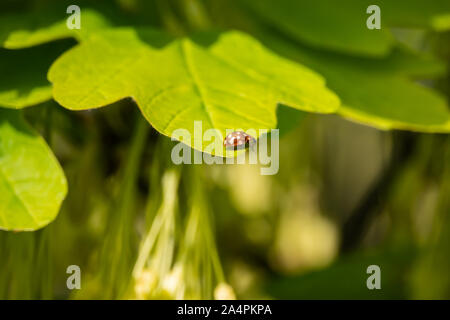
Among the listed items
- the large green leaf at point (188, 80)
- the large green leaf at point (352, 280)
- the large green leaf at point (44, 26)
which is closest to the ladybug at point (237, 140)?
the large green leaf at point (188, 80)

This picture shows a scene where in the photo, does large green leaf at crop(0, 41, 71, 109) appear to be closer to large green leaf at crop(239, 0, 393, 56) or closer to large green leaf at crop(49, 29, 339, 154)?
large green leaf at crop(49, 29, 339, 154)

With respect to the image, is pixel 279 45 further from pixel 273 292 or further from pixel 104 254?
pixel 273 292

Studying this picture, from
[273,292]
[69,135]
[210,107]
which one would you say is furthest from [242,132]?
[273,292]

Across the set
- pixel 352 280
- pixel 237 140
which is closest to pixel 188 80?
pixel 237 140

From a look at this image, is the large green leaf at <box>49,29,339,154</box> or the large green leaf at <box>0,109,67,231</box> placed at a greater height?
the large green leaf at <box>49,29,339,154</box>

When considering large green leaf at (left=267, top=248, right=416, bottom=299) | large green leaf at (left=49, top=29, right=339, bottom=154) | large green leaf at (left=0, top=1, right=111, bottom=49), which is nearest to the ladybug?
large green leaf at (left=49, top=29, right=339, bottom=154)

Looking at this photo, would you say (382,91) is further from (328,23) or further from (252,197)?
(252,197)
